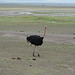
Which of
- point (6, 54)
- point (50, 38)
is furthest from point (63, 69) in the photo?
point (50, 38)

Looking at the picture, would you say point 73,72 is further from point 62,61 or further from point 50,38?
point 50,38

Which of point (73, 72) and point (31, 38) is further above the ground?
point (31, 38)

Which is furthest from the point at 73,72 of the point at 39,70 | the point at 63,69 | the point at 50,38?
the point at 50,38

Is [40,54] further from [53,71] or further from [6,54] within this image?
[53,71]

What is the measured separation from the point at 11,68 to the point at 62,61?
243 centimetres

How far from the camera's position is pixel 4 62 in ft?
32.9

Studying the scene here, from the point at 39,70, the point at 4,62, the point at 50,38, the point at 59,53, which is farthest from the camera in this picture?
the point at 50,38

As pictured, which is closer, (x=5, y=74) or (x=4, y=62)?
(x=5, y=74)

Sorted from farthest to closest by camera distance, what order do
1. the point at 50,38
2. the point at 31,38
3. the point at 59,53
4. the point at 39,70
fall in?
1. the point at 50,38
2. the point at 59,53
3. the point at 31,38
4. the point at 39,70

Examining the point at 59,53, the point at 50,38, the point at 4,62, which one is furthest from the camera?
the point at 50,38

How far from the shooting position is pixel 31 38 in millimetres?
11336

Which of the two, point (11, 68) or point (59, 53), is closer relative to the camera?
point (11, 68)

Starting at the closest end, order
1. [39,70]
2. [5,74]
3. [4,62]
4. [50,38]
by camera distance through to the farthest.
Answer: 1. [5,74]
2. [39,70]
3. [4,62]
4. [50,38]

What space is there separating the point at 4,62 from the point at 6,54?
5.83ft
